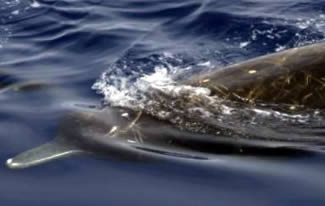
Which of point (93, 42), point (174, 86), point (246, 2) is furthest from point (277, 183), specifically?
point (246, 2)

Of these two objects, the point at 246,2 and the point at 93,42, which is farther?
the point at 246,2

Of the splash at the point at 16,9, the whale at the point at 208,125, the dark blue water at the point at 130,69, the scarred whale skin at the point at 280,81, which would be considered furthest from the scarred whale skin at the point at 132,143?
the splash at the point at 16,9

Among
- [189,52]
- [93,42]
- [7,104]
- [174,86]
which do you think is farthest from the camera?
[93,42]

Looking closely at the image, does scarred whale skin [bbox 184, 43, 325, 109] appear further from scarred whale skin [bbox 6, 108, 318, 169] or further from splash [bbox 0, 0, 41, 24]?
splash [bbox 0, 0, 41, 24]

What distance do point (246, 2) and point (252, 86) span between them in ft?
16.6

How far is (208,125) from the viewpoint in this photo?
221 inches

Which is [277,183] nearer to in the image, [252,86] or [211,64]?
[252,86]

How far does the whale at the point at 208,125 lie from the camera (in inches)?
205

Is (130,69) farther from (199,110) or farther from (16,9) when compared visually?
(16,9)

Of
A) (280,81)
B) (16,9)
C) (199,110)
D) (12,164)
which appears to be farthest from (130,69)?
(16,9)

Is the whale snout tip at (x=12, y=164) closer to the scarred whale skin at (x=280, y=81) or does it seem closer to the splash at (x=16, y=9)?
the scarred whale skin at (x=280, y=81)

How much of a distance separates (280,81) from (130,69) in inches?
108

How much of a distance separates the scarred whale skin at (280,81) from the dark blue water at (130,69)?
3.62ft

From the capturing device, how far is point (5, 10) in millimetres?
12031
